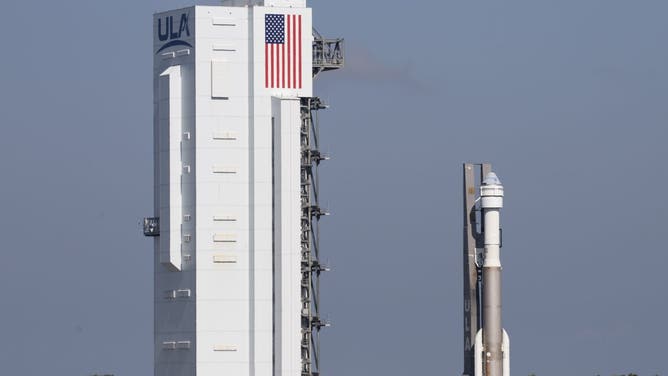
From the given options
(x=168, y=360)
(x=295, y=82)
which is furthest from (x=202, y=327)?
(x=295, y=82)

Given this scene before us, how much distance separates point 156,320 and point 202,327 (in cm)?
414

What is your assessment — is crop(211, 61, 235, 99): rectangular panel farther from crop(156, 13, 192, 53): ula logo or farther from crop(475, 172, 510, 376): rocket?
crop(475, 172, 510, 376): rocket

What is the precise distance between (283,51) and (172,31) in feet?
19.4

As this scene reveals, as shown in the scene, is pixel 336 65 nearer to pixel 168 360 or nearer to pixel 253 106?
pixel 253 106

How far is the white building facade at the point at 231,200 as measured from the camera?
A: 144 metres

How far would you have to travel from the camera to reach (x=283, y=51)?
14612 cm

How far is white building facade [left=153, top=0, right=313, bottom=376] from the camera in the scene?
144125 millimetres

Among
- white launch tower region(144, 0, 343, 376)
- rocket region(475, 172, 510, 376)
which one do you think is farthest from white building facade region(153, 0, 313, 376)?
rocket region(475, 172, 510, 376)

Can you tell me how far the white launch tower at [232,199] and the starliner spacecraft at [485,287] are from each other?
8726 millimetres

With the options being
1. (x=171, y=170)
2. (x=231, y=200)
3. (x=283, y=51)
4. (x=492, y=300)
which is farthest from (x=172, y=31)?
(x=492, y=300)

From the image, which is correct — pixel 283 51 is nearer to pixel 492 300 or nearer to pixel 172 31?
pixel 172 31

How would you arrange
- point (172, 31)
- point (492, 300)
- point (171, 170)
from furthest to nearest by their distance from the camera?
point (172, 31) → point (171, 170) → point (492, 300)

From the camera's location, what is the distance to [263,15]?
477 feet

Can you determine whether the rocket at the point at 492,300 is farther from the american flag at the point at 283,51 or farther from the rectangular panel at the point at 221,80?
the rectangular panel at the point at 221,80
